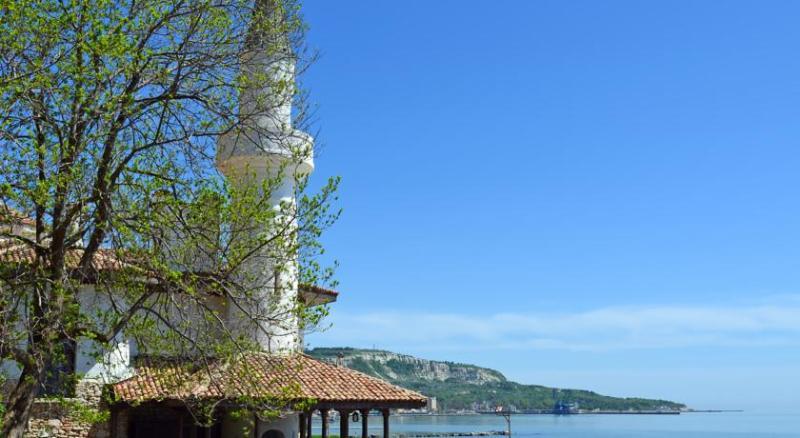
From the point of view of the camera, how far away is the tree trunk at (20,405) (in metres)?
12.6

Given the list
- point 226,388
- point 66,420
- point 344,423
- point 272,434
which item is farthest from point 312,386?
point 66,420

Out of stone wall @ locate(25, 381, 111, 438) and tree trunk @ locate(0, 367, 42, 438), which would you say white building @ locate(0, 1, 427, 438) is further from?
tree trunk @ locate(0, 367, 42, 438)

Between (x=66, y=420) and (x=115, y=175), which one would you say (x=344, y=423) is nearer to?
(x=66, y=420)

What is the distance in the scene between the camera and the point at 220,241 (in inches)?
579

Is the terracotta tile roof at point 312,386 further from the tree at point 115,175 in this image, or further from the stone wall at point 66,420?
the tree at point 115,175

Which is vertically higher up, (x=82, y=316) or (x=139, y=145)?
(x=139, y=145)

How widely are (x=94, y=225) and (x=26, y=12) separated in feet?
9.74

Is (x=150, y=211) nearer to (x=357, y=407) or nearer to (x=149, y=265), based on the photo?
(x=149, y=265)

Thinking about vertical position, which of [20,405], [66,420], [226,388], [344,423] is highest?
[226,388]

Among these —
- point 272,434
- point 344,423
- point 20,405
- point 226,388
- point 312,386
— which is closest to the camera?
point 20,405

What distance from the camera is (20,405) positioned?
1283cm

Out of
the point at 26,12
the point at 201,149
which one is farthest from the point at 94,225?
Result: the point at 26,12

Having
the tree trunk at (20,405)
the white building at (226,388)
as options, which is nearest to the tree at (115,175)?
the tree trunk at (20,405)

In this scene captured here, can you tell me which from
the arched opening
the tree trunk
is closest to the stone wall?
the arched opening
